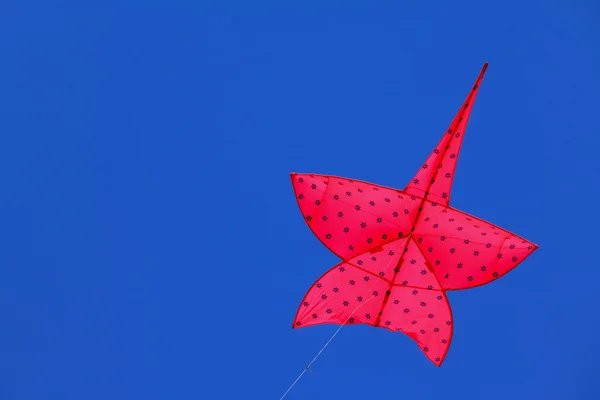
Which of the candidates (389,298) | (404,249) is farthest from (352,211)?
(389,298)

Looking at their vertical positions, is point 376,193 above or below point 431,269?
above

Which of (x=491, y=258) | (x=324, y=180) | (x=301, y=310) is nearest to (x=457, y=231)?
(x=491, y=258)

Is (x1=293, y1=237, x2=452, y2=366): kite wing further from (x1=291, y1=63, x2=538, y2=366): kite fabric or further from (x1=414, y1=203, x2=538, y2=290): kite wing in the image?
(x1=414, y1=203, x2=538, y2=290): kite wing

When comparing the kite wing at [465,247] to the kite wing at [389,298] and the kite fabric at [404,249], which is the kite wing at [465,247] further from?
the kite wing at [389,298]

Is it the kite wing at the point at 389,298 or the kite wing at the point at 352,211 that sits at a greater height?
the kite wing at the point at 352,211

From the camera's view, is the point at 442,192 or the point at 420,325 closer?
the point at 442,192

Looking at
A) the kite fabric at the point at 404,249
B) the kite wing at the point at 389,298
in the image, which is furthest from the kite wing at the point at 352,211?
the kite wing at the point at 389,298

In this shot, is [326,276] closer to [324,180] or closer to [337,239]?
[337,239]

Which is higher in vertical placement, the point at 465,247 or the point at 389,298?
the point at 465,247

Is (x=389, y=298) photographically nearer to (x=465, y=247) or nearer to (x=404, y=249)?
(x=404, y=249)
